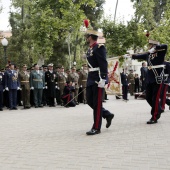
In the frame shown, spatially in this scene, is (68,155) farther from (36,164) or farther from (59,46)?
(59,46)

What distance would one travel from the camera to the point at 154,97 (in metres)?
7.42

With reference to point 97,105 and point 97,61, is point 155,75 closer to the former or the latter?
point 97,61

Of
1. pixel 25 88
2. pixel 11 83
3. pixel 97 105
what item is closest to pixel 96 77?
pixel 97 105

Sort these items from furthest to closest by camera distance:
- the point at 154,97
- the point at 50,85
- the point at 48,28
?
1. the point at 48,28
2. the point at 50,85
3. the point at 154,97

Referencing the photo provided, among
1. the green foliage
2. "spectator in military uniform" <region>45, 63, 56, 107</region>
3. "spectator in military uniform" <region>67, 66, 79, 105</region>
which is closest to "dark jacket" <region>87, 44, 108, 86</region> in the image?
"spectator in military uniform" <region>45, 63, 56, 107</region>

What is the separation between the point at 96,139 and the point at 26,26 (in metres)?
25.8

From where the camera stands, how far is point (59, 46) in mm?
27500

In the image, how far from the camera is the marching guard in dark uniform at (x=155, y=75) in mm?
7363

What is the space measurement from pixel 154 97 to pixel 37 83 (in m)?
6.09

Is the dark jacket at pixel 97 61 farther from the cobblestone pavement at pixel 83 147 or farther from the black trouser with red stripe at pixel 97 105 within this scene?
the cobblestone pavement at pixel 83 147

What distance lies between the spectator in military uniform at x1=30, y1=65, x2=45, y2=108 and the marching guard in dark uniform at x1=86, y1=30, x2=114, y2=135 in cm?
625

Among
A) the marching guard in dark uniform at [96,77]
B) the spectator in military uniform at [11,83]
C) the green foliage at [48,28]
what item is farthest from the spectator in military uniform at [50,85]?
the green foliage at [48,28]

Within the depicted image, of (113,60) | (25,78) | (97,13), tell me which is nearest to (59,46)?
(97,13)

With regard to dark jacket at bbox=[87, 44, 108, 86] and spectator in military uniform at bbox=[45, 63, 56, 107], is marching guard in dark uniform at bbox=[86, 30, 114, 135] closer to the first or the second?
dark jacket at bbox=[87, 44, 108, 86]
